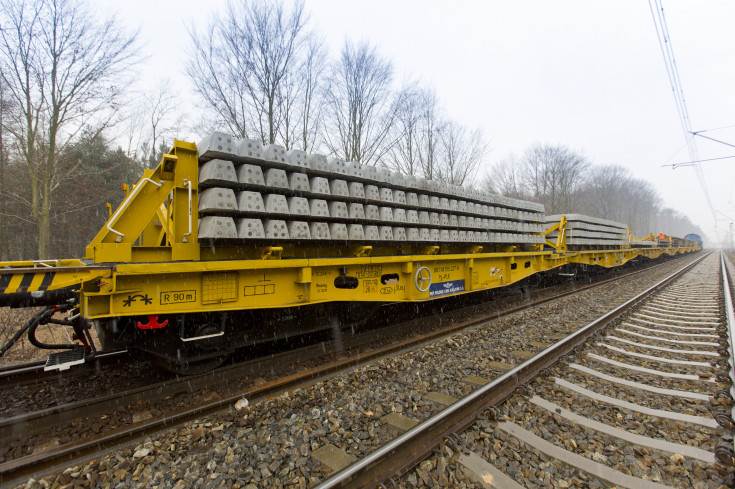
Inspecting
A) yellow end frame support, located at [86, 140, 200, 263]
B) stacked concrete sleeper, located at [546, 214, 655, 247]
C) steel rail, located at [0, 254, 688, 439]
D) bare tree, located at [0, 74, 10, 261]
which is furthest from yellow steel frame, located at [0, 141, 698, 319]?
bare tree, located at [0, 74, 10, 261]

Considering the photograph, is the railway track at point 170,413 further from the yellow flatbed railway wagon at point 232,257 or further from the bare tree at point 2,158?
the bare tree at point 2,158

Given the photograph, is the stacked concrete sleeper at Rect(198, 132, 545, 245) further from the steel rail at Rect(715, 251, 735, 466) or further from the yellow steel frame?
the steel rail at Rect(715, 251, 735, 466)

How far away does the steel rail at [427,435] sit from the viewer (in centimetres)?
207

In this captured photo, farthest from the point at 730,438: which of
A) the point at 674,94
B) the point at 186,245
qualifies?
the point at 674,94

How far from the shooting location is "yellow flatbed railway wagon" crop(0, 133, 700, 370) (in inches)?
119

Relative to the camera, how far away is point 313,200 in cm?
427

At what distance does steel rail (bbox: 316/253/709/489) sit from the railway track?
1736 millimetres

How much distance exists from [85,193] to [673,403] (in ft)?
81.4

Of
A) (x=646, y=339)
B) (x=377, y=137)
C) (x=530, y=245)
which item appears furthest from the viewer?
(x=377, y=137)

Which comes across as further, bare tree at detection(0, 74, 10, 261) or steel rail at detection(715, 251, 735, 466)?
bare tree at detection(0, 74, 10, 261)

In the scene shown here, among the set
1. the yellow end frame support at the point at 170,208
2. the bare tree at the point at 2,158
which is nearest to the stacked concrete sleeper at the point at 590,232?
the yellow end frame support at the point at 170,208

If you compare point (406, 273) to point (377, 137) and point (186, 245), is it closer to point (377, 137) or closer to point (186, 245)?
point (186, 245)

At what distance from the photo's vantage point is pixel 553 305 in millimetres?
7926

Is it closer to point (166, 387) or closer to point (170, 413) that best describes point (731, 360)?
point (170, 413)
